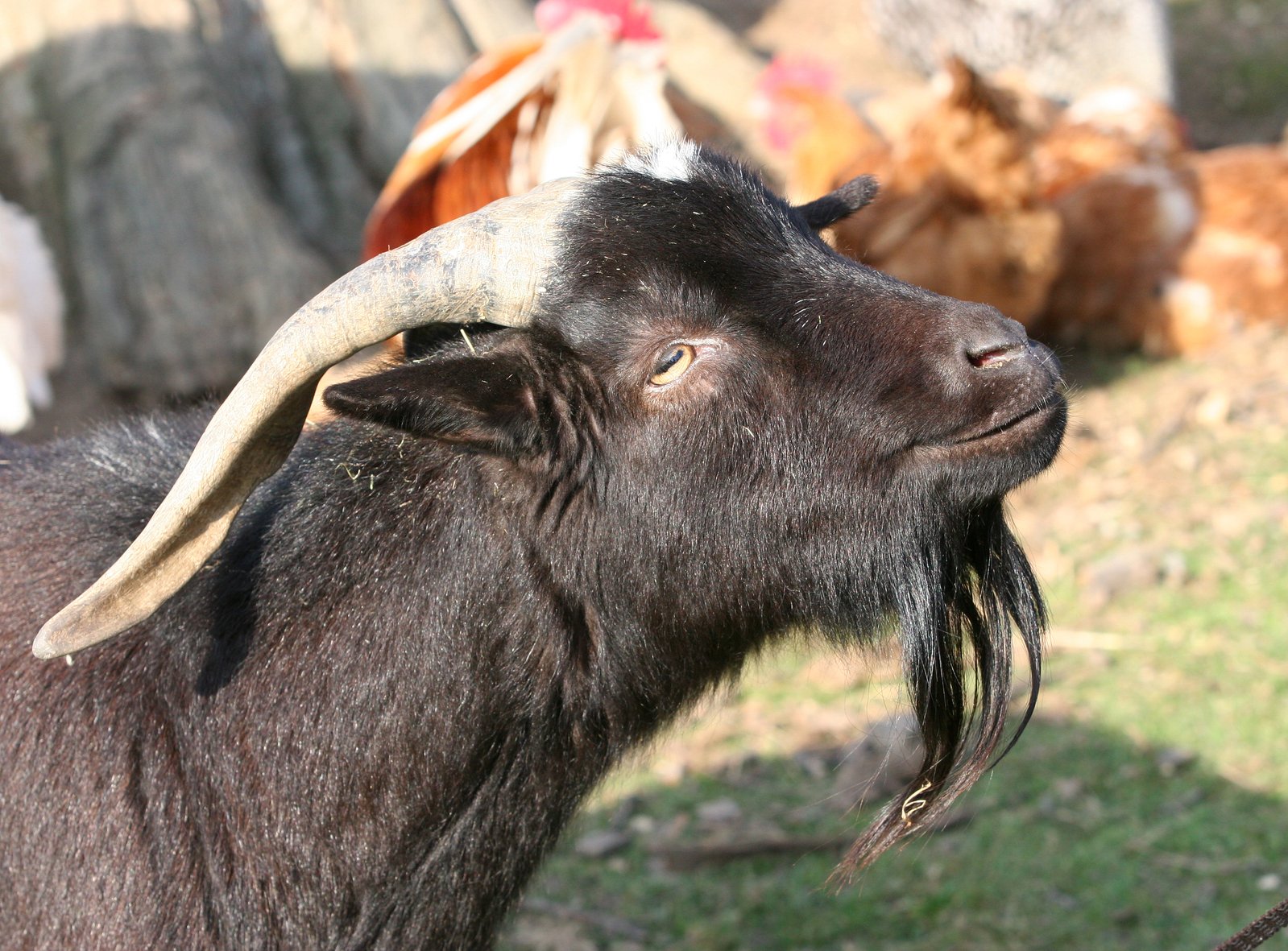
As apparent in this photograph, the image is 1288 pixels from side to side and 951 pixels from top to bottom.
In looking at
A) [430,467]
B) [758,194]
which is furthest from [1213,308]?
[430,467]

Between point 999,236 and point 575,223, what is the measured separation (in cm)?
563

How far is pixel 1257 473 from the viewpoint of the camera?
5.92 meters

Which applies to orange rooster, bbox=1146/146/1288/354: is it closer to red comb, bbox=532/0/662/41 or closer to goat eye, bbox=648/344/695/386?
red comb, bbox=532/0/662/41

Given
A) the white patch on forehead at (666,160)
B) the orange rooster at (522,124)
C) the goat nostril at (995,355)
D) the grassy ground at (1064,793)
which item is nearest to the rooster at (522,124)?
the orange rooster at (522,124)

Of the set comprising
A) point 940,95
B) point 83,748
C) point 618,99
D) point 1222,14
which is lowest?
point 1222,14

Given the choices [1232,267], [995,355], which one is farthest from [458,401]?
[1232,267]

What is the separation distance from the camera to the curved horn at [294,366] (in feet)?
6.59

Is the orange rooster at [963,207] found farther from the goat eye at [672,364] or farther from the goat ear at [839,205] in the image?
the goat eye at [672,364]

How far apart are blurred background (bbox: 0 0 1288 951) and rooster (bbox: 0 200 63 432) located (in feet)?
0.08

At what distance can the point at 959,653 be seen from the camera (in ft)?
8.68

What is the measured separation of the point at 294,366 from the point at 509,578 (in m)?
0.57

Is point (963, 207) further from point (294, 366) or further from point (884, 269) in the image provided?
point (294, 366)

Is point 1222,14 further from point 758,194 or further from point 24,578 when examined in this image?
point 24,578

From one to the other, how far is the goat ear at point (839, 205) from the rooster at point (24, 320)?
4.18 metres
